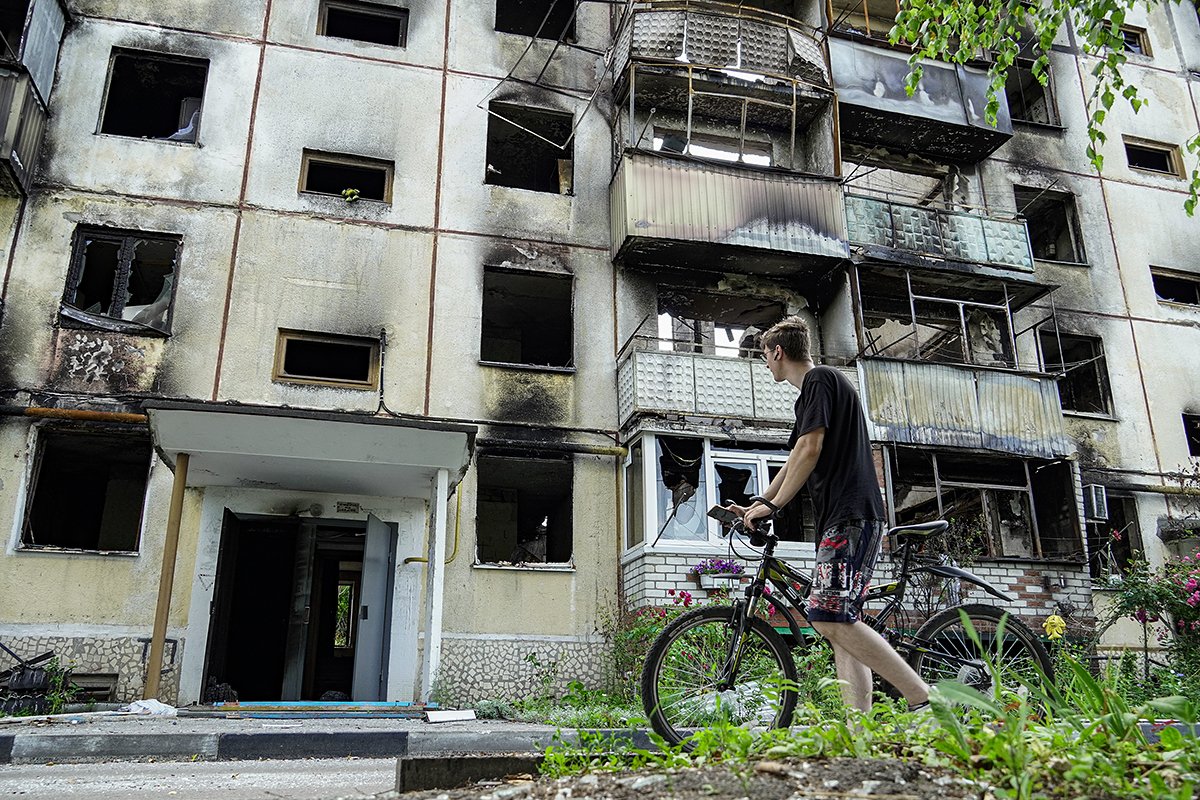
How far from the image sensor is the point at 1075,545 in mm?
15242

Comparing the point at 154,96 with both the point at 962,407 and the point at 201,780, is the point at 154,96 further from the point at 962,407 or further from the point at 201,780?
the point at 962,407

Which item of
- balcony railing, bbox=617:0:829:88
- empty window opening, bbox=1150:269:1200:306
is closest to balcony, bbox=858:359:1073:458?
empty window opening, bbox=1150:269:1200:306

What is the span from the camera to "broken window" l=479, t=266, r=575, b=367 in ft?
51.4

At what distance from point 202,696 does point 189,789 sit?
27.1 ft

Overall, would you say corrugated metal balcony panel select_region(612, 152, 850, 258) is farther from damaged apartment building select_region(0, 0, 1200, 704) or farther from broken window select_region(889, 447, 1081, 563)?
broken window select_region(889, 447, 1081, 563)

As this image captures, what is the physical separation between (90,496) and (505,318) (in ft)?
27.5

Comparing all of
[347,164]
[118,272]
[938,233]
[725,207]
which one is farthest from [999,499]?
[118,272]

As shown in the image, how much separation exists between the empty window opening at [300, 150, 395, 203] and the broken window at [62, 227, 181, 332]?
2.44 m

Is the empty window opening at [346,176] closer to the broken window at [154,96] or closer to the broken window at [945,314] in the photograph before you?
the broken window at [154,96]

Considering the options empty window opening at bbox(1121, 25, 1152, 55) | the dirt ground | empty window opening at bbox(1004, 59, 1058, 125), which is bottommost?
the dirt ground

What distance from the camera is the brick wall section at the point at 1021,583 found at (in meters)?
13.0

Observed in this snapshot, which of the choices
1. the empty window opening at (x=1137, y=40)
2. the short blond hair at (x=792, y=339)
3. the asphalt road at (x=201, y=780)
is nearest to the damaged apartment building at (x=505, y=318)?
the empty window opening at (x=1137, y=40)

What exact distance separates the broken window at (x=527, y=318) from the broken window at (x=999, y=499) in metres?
6.42

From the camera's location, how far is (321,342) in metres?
14.0
